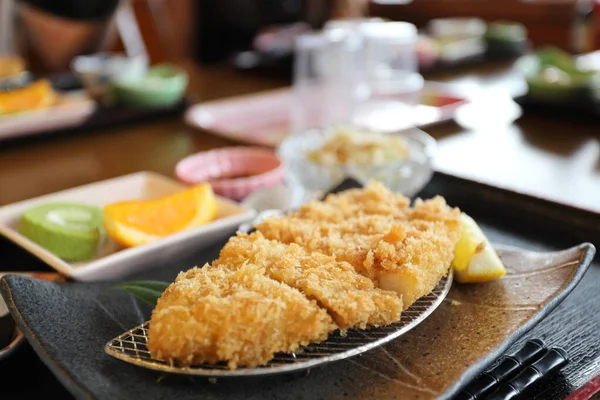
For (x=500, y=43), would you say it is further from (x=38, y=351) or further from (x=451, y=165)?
(x=38, y=351)

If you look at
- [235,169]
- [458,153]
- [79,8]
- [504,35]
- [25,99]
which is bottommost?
[458,153]

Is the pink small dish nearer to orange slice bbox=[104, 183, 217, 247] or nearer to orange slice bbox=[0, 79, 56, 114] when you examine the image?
orange slice bbox=[104, 183, 217, 247]

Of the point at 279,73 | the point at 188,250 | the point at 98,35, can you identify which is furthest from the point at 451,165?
the point at 98,35

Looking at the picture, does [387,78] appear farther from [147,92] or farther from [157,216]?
[157,216]

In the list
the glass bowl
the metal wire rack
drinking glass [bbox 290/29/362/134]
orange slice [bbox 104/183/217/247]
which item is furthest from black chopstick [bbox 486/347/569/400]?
drinking glass [bbox 290/29/362/134]

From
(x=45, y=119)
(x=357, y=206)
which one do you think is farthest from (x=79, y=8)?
(x=357, y=206)

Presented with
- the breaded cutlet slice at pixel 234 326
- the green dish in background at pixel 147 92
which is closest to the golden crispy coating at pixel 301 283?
the breaded cutlet slice at pixel 234 326

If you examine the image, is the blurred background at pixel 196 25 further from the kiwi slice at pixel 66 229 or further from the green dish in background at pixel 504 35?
the kiwi slice at pixel 66 229
